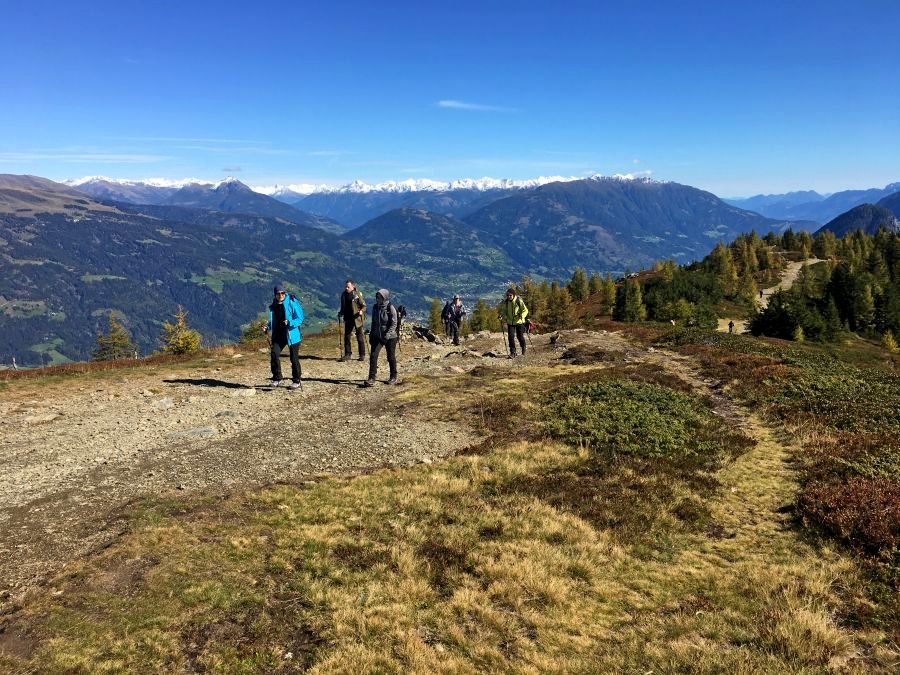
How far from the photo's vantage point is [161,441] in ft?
46.2

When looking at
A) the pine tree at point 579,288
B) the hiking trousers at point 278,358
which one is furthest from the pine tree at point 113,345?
the pine tree at point 579,288

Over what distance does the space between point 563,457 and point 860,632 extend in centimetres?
726

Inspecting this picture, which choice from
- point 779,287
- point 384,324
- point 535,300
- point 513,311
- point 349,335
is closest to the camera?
point 384,324

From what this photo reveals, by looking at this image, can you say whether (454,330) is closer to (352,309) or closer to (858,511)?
(352,309)

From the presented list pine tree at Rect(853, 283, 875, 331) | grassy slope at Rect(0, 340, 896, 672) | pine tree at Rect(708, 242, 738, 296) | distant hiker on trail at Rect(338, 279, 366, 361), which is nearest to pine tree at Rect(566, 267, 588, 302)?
pine tree at Rect(708, 242, 738, 296)

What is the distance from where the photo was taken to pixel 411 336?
129 feet

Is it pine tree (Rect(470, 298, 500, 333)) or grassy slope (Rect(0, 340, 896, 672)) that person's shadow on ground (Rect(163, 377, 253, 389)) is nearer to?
grassy slope (Rect(0, 340, 896, 672))

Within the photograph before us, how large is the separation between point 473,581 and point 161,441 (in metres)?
10.7

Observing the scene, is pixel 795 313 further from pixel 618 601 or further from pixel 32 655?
pixel 32 655

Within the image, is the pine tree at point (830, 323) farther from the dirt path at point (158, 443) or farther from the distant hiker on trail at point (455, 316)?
the dirt path at point (158, 443)

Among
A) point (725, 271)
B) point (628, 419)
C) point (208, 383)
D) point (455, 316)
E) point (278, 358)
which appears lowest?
point (208, 383)

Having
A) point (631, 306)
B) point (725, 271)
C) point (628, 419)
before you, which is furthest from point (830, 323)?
point (628, 419)

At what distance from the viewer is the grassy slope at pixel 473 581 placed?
20.2ft

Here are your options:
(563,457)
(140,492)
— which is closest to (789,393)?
(563,457)
